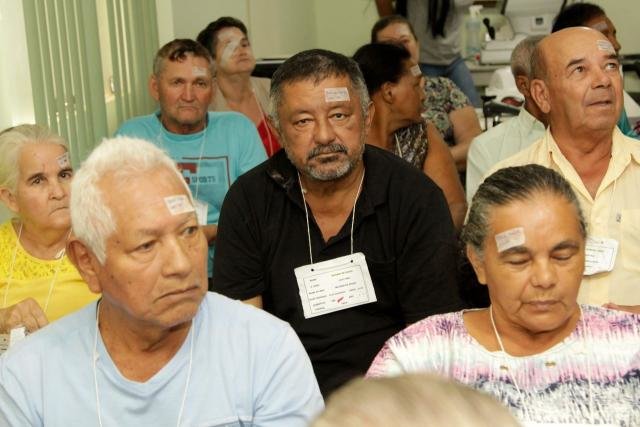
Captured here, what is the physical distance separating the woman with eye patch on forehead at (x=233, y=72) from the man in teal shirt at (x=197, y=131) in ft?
1.70

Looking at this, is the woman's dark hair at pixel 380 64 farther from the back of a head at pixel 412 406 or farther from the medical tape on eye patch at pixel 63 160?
the back of a head at pixel 412 406

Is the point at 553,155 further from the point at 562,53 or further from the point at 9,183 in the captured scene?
the point at 9,183

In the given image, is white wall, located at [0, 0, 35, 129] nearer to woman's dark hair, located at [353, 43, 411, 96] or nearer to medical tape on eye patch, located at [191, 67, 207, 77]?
medical tape on eye patch, located at [191, 67, 207, 77]

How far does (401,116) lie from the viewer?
3395 millimetres

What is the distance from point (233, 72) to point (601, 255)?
2552 mm

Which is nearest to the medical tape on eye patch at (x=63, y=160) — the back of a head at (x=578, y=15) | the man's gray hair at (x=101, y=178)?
the man's gray hair at (x=101, y=178)

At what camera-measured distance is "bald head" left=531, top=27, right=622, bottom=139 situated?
255cm

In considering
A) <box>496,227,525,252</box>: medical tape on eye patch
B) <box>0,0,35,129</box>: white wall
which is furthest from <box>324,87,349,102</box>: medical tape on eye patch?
<box>0,0,35,129</box>: white wall

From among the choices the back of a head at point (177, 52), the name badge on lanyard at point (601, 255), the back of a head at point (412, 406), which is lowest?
the name badge on lanyard at point (601, 255)

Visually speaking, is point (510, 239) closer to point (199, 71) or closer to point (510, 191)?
point (510, 191)

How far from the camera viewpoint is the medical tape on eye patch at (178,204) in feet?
5.54

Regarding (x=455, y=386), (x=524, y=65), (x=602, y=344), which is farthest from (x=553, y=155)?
(x=455, y=386)

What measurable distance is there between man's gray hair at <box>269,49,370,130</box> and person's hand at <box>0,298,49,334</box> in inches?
34.7

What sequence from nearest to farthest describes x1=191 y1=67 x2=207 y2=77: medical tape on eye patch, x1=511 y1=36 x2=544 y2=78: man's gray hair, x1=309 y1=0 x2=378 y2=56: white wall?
x1=511 y1=36 x2=544 y2=78: man's gray hair → x1=191 y1=67 x2=207 y2=77: medical tape on eye patch → x1=309 y1=0 x2=378 y2=56: white wall
